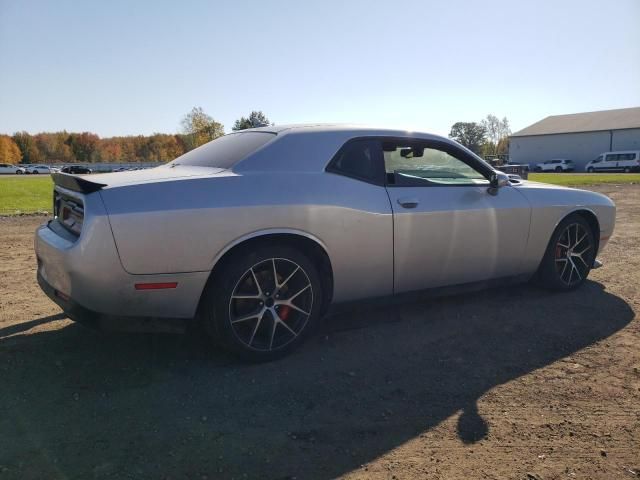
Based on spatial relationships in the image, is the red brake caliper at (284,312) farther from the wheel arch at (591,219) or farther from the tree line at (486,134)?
the tree line at (486,134)

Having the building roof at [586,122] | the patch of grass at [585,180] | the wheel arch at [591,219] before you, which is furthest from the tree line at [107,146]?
the wheel arch at [591,219]

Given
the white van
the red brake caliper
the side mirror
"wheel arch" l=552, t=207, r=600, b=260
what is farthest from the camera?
the white van

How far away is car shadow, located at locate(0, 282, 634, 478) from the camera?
221cm

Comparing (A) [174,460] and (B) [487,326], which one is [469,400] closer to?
(B) [487,326]

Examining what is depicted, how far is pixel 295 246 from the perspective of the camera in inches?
128

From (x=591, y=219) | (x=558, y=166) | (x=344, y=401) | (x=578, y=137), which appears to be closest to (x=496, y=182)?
(x=591, y=219)

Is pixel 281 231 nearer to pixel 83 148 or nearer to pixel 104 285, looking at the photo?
pixel 104 285

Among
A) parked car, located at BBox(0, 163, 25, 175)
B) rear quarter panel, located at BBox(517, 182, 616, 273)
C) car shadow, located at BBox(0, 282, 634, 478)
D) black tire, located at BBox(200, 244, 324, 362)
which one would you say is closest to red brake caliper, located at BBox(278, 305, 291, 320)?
black tire, located at BBox(200, 244, 324, 362)

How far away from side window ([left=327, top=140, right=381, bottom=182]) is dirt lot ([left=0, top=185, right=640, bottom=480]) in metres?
1.21

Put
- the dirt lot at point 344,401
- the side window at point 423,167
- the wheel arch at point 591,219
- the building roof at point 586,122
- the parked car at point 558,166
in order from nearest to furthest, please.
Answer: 1. the dirt lot at point 344,401
2. the side window at point 423,167
3. the wheel arch at point 591,219
4. the parked car at point 558,166
5. the building roof at point 586,122

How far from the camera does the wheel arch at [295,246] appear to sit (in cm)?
300

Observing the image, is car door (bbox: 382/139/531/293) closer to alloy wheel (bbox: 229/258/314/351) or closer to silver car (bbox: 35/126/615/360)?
silver car (bbox: 35/126/615/360)

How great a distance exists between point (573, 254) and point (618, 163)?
4498 cm

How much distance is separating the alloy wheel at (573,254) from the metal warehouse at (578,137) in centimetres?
5507
